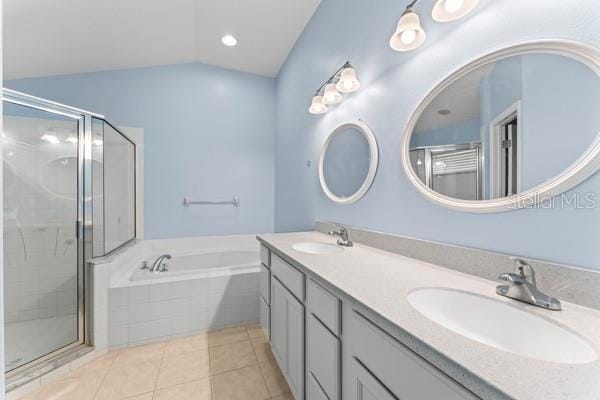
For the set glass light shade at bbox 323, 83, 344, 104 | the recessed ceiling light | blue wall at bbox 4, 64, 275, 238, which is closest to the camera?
glass light shade at bbox 323, 83, 344, 104

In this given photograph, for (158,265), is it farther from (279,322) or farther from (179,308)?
(279,322)

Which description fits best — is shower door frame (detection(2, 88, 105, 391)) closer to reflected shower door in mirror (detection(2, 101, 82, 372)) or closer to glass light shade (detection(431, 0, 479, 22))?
reflected shower door in mirror (detection(2, 101, 82, 372))

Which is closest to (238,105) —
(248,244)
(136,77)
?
(136,77)

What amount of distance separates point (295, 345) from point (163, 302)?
1291 millimetres

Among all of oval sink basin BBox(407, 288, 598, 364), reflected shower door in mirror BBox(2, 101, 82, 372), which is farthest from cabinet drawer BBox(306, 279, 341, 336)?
reflected shower door in mirror BBox(2, 101, 82, 372)

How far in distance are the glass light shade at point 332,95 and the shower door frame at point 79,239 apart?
6.37ft

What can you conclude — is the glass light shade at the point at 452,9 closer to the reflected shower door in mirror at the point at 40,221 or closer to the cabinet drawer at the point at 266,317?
the cabinet drawer at the point at 266,317

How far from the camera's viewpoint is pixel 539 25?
2.45 ft

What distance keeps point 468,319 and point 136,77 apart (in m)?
3.61

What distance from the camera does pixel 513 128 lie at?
0.80 meters

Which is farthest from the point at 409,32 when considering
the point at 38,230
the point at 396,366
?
the point at 38,230

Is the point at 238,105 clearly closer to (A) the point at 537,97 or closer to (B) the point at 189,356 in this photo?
(B) the point at 189,356

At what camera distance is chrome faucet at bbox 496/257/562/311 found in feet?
2.08

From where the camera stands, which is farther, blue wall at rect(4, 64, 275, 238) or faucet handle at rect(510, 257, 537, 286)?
blue wall at rect(4, 64, 275, 238)
